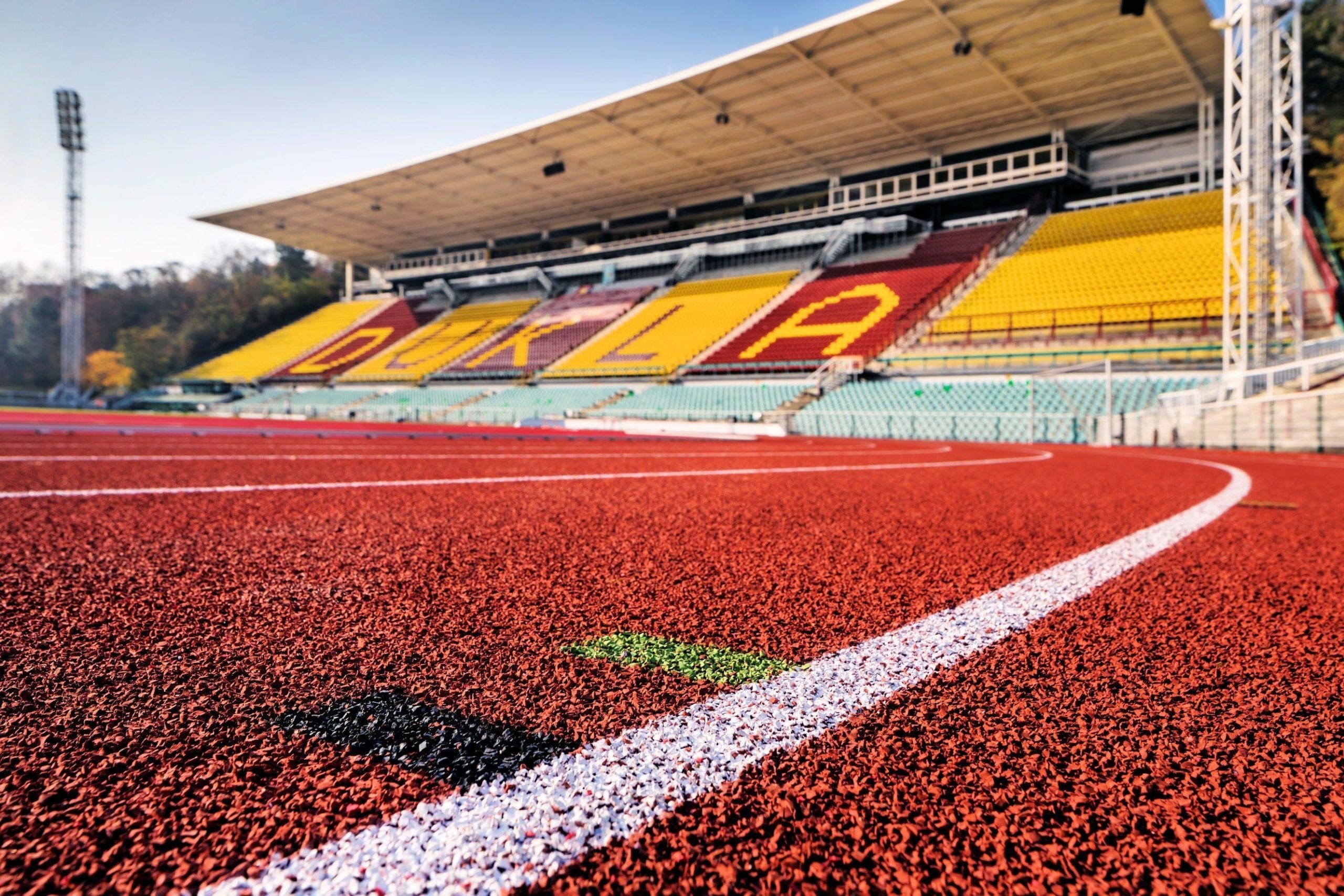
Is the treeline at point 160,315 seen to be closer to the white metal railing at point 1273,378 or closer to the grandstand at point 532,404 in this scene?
the grandstand at point 532,404

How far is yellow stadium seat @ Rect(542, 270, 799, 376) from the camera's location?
2669 cm

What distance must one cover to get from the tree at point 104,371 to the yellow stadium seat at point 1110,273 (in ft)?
152

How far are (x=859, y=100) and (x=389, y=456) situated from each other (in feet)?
70.9

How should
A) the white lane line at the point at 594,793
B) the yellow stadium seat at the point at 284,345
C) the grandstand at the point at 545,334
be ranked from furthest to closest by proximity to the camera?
the yellow stadium seat at the point at 284,345 < the grandstand at the point at 545,334 < the white lane line at the point at 594,793

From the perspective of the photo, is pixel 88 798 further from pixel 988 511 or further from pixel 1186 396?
pixel 1186 396

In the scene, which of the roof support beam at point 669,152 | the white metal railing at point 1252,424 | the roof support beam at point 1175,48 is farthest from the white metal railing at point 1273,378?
the roof support beam at point 669,152

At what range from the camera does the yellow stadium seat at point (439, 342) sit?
108 ft

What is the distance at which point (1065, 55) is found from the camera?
68.0 ft

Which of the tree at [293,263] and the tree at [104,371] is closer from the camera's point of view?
the tree at [104,371]

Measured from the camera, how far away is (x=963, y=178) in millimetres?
27062

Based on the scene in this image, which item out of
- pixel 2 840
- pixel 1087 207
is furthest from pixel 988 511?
pixel 1087 207

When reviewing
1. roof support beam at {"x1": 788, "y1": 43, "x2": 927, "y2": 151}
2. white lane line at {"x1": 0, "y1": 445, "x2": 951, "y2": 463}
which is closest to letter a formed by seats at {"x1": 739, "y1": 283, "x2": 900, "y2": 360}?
roof support beam at {"x1": 788, "y1": 43, "x2": 927, "y2": 151}

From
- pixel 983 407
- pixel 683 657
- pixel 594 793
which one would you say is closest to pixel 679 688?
pixel 683 657

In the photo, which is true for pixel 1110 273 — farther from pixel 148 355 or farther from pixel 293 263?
pixel 293 263
